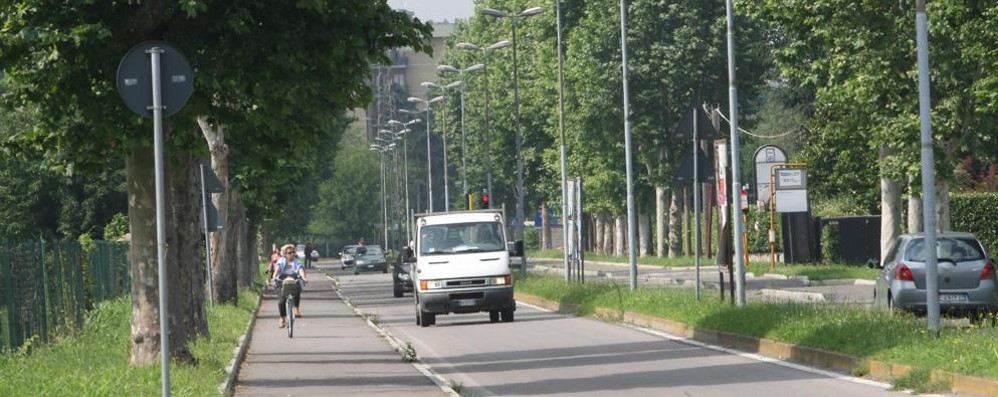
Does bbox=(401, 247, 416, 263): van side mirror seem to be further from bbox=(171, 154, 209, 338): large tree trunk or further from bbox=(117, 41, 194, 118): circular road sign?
bbox=(117, 41, 194, 118): circular road sign

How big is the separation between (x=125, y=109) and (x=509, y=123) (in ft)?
257

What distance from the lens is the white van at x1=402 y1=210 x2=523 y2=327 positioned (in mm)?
34875

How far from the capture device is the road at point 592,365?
18.3m

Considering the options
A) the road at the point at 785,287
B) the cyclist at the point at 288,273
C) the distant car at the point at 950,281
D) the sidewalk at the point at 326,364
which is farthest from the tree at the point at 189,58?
the cyclist at the point at 288,273

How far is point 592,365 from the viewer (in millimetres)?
22688

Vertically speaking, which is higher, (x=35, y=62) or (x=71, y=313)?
(x=35, y=62)

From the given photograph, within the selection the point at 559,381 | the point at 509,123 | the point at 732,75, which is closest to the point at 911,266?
the point at 732,75

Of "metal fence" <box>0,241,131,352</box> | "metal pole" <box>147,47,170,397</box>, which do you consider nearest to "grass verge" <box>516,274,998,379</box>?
"metal pole" <box>147,47,170,397</box>

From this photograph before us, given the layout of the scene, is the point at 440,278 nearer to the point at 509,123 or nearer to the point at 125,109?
the point at 125,109

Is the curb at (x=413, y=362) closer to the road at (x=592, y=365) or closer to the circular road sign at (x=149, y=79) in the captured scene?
the road at (x=592, y=365)

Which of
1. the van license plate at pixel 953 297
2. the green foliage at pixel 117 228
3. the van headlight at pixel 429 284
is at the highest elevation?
the green foliage at pixel 117 228

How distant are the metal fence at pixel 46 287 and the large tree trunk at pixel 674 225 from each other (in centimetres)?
4315

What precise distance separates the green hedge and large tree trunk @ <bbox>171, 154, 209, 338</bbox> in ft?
85.5

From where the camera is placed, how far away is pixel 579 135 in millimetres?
77688
